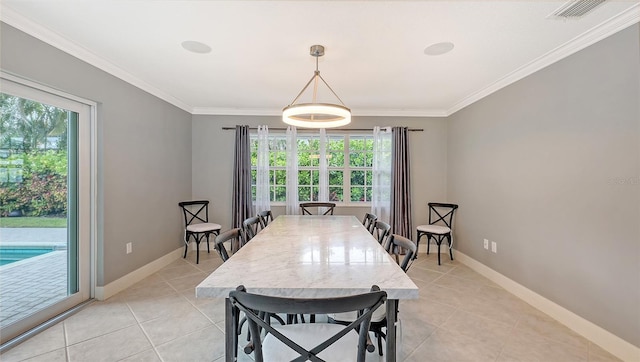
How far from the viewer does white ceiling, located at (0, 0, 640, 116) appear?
74.5 inches

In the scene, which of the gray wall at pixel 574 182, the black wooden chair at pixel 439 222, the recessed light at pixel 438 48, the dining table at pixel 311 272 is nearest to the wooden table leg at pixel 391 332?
the dining table at pixel 311 272

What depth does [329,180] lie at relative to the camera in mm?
4789

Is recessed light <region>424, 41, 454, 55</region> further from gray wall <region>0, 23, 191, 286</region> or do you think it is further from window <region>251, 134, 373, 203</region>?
gray wall <region>0, 23, 191, 286</region>

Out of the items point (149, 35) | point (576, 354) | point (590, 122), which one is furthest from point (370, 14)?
point (576, 354)

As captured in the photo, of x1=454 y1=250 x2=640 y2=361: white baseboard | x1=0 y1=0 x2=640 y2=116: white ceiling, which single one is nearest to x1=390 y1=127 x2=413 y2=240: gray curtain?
x1=0 y1=0 x2=640 y2=116: white ceiling

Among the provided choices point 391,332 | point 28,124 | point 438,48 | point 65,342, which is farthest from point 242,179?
point 391,332

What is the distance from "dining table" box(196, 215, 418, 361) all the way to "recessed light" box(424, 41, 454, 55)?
1.73m

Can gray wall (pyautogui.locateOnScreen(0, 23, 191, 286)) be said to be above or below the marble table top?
above

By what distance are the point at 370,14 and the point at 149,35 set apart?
1776 mm

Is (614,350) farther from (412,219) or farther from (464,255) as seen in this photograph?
(412,219)

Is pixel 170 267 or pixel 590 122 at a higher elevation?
pixel 590 122

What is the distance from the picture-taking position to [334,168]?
477 centimetres

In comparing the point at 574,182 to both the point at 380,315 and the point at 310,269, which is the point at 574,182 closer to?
the point at 380,315

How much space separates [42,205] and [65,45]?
4.52 feet
